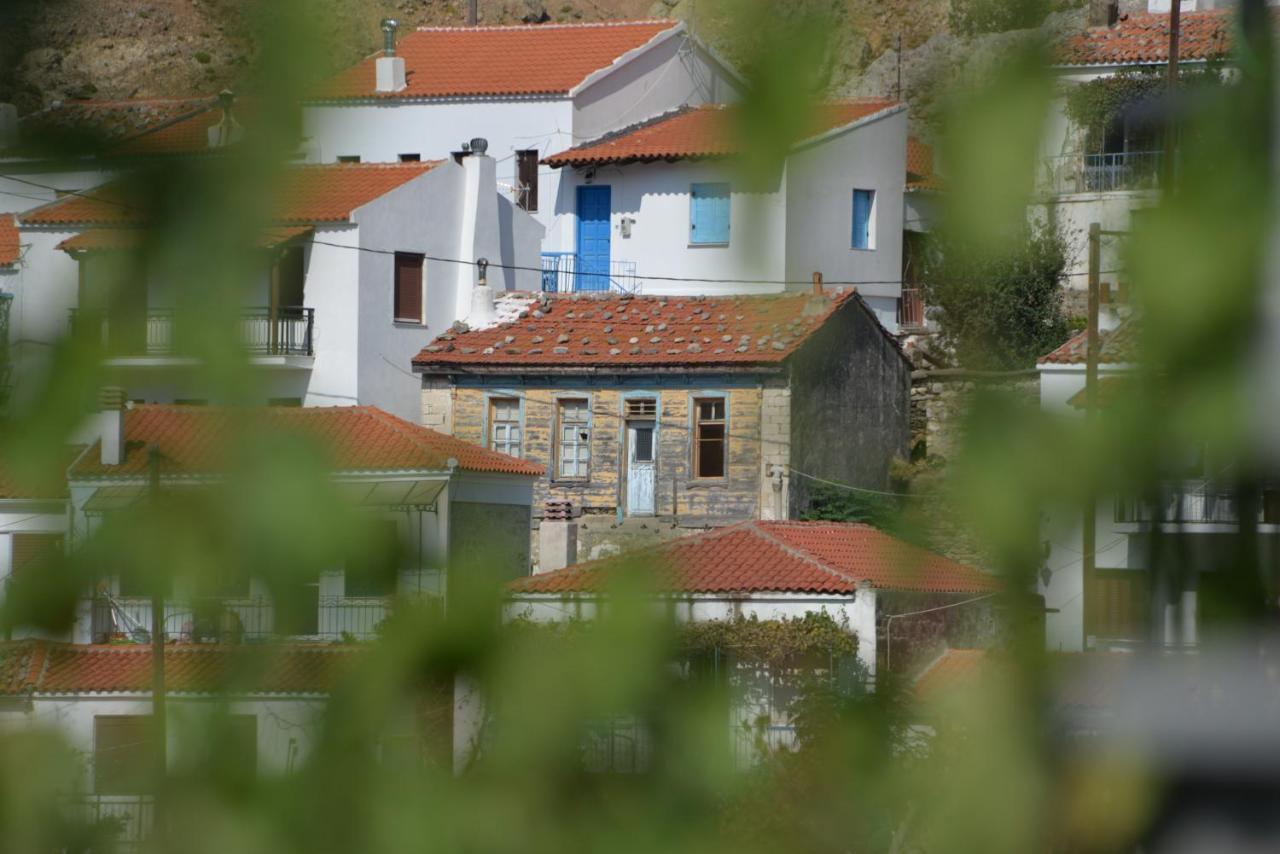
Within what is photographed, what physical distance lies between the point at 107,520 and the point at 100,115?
12.6 inches

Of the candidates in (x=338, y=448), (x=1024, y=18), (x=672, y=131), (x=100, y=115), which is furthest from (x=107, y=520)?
(x=1024, y=18)

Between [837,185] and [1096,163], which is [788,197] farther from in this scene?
[1096,163]

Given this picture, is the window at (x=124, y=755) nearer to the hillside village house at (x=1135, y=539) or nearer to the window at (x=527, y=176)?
the hillside village house at (x=1135, y=539)

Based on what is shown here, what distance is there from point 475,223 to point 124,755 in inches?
807

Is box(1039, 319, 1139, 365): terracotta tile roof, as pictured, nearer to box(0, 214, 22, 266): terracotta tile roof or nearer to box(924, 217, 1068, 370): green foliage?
box(924, 217, 1068, 370): green foliage

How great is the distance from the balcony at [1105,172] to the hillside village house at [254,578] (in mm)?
508

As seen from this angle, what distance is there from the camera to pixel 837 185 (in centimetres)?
148

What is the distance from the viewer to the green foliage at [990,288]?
1.40 m

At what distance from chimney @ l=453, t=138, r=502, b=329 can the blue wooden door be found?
1.00 meters

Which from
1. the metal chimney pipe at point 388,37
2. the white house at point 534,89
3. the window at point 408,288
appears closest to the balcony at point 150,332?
Answer: the metal chimney pipe at point 388,37

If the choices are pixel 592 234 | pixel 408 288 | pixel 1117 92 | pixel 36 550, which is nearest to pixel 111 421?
pixel 36 550

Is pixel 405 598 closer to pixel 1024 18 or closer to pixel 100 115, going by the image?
pixel 100 115

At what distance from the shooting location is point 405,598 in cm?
149

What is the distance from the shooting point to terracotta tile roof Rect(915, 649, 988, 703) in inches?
61.7
